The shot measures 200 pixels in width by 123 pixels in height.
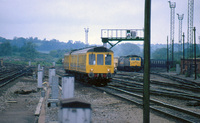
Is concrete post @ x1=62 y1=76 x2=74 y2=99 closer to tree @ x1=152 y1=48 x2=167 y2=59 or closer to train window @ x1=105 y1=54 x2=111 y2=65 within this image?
train window @ x1=105 y1=54 x2=111 y2=65

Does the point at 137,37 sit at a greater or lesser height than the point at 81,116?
greater

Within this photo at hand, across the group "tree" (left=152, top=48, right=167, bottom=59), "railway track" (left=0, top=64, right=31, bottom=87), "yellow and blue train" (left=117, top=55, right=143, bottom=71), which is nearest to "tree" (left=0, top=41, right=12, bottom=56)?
"tree" (left=152, top=48, right=167, bottom=59)

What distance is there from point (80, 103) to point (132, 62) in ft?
136

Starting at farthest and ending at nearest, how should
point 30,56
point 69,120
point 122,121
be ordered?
point 30,56, point 122,121, point 69,120

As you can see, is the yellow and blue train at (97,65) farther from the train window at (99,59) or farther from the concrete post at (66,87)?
the concrete post at (66,87)

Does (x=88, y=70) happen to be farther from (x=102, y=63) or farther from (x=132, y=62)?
(x=132, y=62)

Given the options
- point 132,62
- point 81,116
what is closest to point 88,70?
point 81,116

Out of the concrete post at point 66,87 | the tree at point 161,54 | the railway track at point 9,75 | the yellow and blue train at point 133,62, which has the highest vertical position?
the tree at point 161,54

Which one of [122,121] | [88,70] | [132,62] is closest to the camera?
[122,121]

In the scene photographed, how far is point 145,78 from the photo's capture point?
21.7ft

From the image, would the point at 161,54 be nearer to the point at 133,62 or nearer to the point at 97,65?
the point at 133,62

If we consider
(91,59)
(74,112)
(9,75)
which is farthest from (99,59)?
(74,112)

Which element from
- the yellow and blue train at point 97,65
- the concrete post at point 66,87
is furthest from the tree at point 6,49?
the concrete post at point 66,87

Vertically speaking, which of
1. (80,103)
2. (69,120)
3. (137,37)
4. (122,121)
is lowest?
(122,121)
